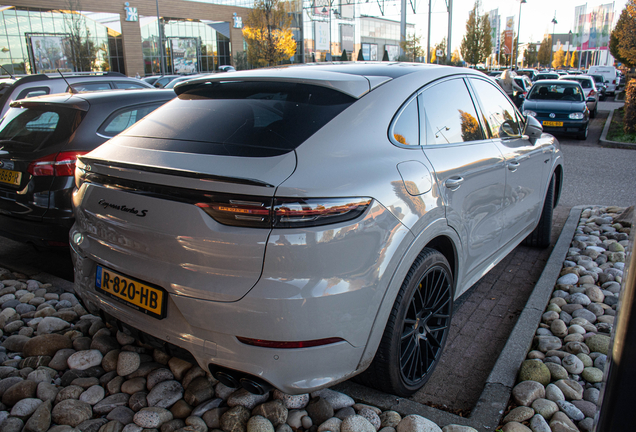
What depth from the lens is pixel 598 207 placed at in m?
6.31

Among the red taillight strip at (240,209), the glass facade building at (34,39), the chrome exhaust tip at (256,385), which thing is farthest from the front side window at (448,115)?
the glass facade building at (34,39)

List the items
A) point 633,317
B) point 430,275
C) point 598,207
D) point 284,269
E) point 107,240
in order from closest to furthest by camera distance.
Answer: point 633,317
point 284,269
point 107,240
point 430,275
point 598,207

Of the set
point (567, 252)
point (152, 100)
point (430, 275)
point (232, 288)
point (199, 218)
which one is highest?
point (152, 100)

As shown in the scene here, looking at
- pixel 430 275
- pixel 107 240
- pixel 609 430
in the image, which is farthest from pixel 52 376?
pixel 609 430

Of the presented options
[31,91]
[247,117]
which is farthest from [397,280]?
[31,91]

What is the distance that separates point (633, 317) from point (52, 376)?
9.46 feet

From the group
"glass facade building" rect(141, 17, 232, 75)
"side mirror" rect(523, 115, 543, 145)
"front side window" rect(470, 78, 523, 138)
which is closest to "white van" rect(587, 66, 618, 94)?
"glass facade building" rect(141, 17, 232, 75)

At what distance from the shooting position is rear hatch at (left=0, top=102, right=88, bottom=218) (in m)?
3.89

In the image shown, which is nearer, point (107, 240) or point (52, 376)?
point (107, 240)

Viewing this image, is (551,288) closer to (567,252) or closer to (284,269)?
(567,252)

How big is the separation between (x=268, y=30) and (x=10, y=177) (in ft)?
105

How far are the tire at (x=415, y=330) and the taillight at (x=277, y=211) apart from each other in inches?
24.0

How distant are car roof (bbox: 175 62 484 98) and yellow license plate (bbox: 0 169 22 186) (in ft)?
6.45

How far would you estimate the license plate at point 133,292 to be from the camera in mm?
2143
